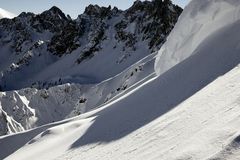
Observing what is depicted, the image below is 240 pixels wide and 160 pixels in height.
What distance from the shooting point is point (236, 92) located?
47.4ft

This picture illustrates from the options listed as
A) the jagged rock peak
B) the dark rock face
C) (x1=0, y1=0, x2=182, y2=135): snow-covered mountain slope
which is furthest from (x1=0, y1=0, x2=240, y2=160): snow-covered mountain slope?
the jagged rock peak

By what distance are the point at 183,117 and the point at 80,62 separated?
14625 centimetres

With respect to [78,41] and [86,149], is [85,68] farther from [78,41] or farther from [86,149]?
[86,149]

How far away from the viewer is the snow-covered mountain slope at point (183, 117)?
11258 mm

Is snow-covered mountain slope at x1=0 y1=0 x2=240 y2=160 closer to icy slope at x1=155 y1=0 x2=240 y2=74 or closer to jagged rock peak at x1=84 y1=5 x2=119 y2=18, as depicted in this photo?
icy slope at x1=155 y1=0 x2=240 y2=74

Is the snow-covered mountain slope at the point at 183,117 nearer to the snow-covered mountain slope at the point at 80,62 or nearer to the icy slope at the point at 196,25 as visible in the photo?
the icy slope at the point at 196,25

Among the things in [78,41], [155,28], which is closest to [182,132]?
[155,28]

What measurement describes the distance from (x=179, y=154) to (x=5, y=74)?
563 ft

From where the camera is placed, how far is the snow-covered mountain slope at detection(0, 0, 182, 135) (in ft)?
414

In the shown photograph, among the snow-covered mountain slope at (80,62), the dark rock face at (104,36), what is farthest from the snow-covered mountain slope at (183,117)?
the dark rock face at (104,36)

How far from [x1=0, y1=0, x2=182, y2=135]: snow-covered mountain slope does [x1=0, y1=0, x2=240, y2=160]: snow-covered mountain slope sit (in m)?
72.4

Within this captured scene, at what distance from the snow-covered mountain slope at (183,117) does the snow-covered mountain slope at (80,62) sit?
72366mm

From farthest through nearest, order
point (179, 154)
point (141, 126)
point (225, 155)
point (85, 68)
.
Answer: point (85, 68), point (141, 126), point (179, 154), point (225, 155)

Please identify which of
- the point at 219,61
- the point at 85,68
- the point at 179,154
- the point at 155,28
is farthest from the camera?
the point at 85,68
